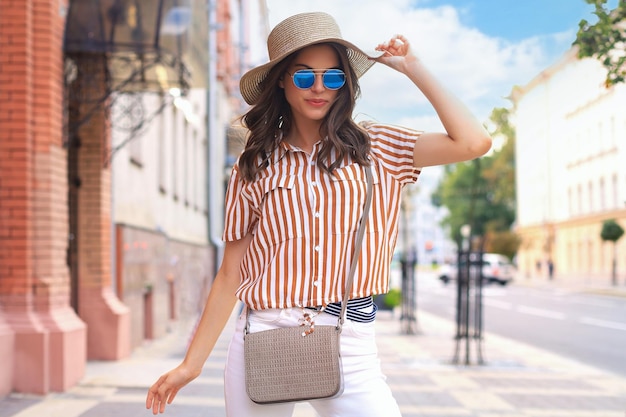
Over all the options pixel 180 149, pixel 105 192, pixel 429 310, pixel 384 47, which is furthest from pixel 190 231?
pixel 384 47

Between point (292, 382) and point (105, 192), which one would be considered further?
point (105, 192)

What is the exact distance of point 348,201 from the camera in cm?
260

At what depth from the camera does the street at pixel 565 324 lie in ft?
46.9

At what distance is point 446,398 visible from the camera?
845 centimetres

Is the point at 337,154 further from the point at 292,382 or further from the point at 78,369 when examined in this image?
the point at 78,369

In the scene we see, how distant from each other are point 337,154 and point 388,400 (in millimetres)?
700

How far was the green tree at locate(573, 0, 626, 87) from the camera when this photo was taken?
225 inches

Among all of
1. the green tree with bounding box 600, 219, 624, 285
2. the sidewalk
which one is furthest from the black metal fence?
the green tree with bounding box 600, 219, 624, 285

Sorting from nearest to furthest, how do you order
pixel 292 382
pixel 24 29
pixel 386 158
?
1. pixel 292 382
2. pixel 386 158
3. pixel 24 29

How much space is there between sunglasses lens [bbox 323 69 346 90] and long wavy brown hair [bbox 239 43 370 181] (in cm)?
4

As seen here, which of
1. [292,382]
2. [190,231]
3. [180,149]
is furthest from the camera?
[190,231]

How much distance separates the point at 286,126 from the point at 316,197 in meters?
0.36

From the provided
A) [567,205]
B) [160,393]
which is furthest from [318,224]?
[567,205]

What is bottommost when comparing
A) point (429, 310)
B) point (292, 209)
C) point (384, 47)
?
point (429, 310)
